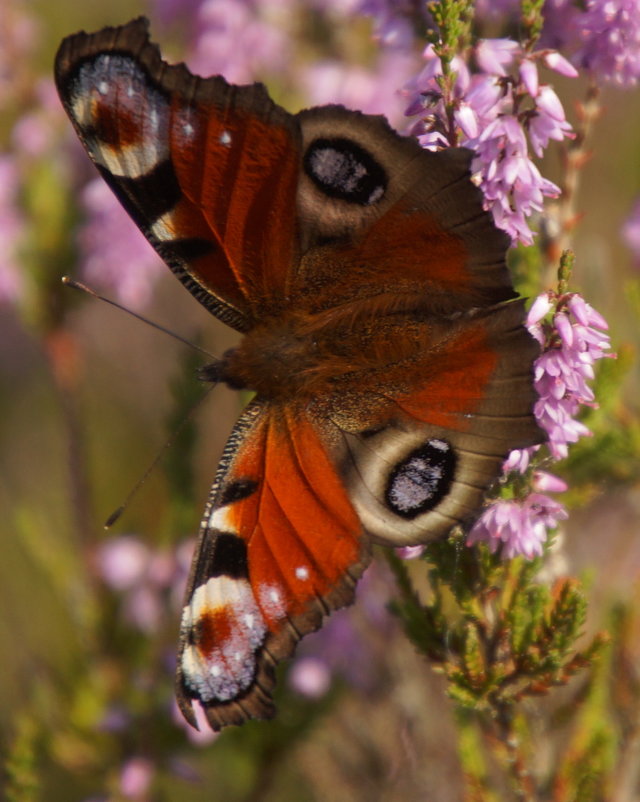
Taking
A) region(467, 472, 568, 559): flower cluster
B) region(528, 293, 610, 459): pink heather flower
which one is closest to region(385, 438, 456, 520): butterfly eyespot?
region(467, 472, 568, 559): flower cluster

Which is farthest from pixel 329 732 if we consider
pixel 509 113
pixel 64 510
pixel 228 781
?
pixel 64 510

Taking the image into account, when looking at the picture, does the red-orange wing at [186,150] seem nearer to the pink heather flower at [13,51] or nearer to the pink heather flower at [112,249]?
the pink heather flower at [112,249]

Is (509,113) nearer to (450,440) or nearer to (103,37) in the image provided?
(450,440)

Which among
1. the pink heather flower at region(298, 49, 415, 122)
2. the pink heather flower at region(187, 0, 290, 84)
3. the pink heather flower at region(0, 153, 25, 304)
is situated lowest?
the pink heather flower at region(0, 153, 25, 304)

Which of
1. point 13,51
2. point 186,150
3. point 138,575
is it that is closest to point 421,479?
point 186,150

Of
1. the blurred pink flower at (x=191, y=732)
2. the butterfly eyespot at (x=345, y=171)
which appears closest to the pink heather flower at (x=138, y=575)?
the blurred pink flower at (x=191, y=732)

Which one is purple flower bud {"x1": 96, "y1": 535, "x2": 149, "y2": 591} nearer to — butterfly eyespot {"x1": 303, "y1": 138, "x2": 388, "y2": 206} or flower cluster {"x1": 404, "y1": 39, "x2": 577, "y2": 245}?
butterfly eyespot {"x1": 303, "y1": 138, "x2": 388, "y2": 206}

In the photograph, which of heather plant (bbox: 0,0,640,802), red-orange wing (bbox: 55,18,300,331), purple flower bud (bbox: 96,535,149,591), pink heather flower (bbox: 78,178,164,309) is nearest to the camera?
heather plant (bbox: 0,0,640,802)

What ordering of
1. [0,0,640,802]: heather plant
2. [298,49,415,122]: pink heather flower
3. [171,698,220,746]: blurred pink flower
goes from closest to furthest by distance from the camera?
[0,0,640,802]: heather plant
[171,698,220,746]: blurred pink flower
[298,49,415,122]: pink heather flower

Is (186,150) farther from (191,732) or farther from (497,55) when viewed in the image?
(191,732)
